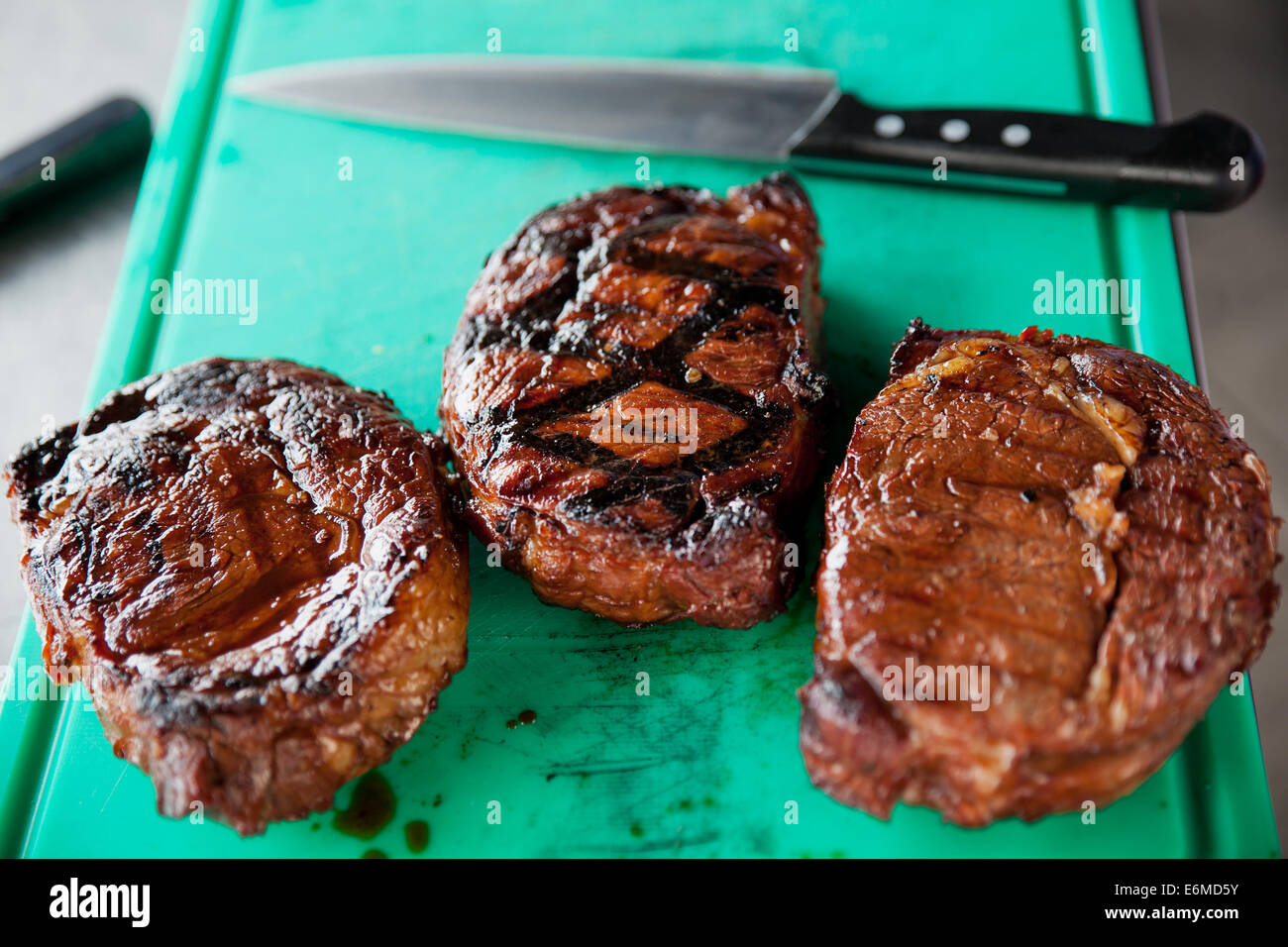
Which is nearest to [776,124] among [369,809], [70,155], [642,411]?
[642,411]

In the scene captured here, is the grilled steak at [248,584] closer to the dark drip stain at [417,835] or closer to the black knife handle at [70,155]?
the dark drip stain at [417,835]

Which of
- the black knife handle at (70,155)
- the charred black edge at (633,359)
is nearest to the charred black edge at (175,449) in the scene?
the charred black edge at (633,359)

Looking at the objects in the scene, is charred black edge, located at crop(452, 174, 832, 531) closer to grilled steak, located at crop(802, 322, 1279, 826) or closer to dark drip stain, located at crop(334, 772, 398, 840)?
grilled steak, located at crop(802, 322, 1279, 826)

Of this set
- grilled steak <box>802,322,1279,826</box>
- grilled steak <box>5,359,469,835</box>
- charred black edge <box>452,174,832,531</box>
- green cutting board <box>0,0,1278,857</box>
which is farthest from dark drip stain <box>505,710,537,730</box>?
grilled steak <box>802,322,1279,826</box>

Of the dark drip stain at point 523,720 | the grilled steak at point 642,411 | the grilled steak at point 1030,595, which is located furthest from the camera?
the dark drip stain at point 523,720

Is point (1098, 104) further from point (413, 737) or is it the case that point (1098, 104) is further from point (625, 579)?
point (413, 737)
